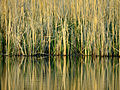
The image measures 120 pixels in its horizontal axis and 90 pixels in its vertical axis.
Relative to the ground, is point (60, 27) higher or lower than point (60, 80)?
higher

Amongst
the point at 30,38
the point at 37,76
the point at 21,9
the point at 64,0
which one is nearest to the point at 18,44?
the point at 30,38

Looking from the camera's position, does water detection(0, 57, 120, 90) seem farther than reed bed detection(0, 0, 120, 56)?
No

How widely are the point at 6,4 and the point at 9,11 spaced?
0.27 metres

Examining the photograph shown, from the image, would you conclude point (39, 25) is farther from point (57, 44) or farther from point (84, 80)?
point (84, 80)

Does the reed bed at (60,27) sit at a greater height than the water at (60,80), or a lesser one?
greater

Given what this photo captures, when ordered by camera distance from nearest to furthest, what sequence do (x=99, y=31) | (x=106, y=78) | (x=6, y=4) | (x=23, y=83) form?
(x=23, y=83) < (x=106, y=78) < (x=99, y=31) < (x=6, y=4)

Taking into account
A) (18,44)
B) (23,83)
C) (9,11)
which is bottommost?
(23,83)

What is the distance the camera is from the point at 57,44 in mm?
7441

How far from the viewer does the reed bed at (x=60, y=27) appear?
730 centimetres

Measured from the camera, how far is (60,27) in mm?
7672

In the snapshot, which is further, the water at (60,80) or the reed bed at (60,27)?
the reed bed at (60,27)

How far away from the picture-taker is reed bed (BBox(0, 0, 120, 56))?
7.30 meters

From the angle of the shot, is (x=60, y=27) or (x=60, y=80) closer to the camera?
(x=60, y=80)

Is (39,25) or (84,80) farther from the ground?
(39,25)
